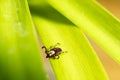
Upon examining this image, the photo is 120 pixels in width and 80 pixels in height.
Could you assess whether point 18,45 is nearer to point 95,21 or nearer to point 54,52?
point 54,52

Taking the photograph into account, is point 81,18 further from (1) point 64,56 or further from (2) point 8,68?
(2) point 8,68

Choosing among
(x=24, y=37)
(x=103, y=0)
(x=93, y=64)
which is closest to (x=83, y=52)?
(x=93, y=64)

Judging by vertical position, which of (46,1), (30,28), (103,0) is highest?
(103,0)
